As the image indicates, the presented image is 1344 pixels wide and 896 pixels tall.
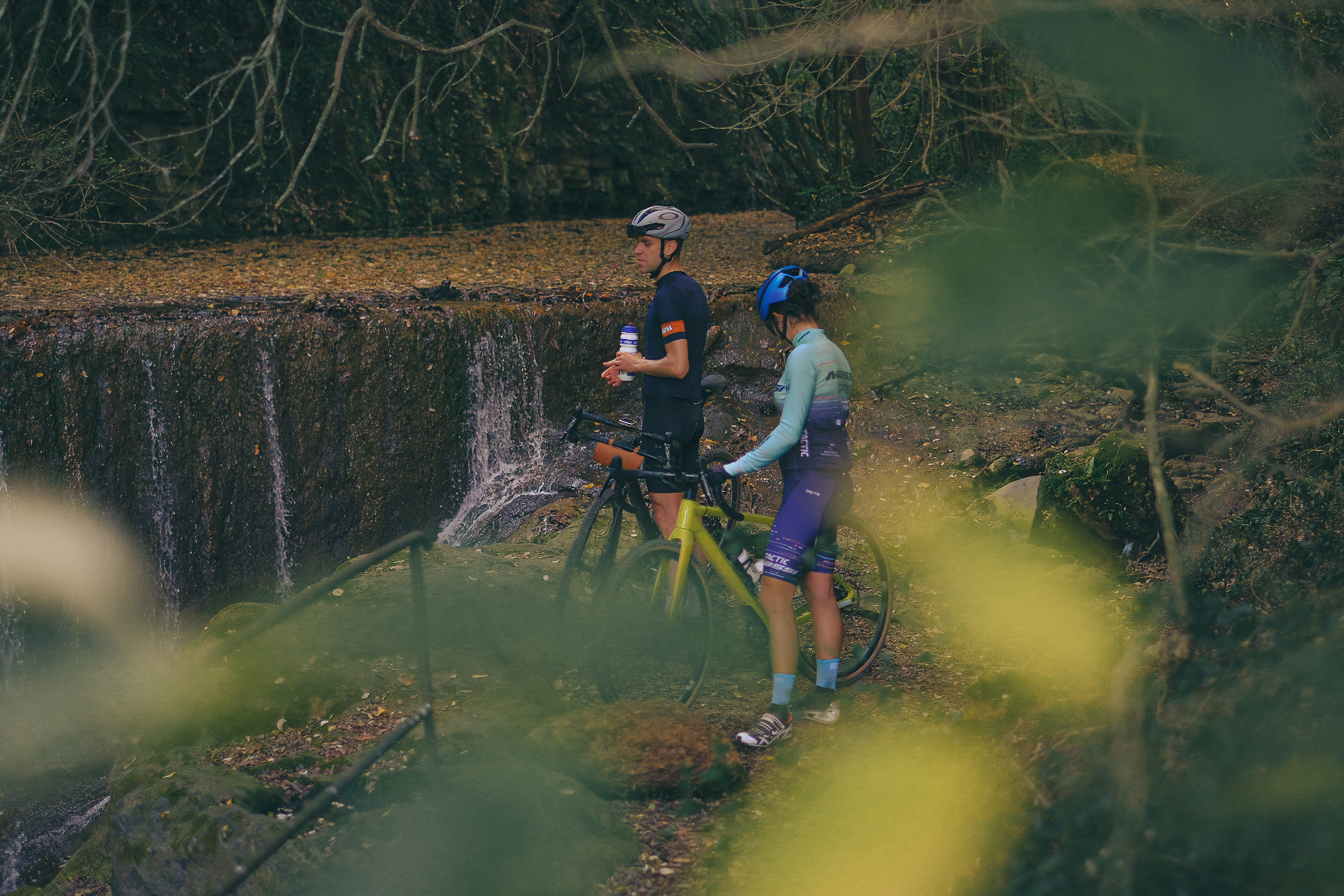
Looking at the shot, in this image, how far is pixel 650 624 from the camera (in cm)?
426

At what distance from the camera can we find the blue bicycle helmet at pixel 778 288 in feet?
13.6

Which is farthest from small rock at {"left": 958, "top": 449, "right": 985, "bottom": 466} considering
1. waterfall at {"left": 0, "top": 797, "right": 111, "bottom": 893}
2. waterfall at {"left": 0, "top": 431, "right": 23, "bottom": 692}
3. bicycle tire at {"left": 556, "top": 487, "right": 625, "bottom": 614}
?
waterfall at {"left": 0, "top": 431, "right": 23, "bottom": 692}

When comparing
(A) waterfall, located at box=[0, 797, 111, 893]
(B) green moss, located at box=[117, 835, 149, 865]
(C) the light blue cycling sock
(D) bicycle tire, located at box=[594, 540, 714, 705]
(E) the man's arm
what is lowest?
(A) waterfall, located at box=[0, 797, 111, 893]

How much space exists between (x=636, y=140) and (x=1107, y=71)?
853 centimetres

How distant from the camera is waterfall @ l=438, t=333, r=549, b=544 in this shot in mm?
8750

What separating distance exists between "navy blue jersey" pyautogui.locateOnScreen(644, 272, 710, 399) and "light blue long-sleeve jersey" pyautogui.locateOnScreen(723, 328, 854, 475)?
0.52m

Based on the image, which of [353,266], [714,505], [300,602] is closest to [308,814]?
[300,602]

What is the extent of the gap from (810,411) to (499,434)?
5.17 meters

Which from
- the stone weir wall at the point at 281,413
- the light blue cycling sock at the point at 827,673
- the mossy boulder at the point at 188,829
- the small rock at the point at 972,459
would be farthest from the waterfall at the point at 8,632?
the small rock at the point at 972,459

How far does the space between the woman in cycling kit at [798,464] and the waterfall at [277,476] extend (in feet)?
17.2

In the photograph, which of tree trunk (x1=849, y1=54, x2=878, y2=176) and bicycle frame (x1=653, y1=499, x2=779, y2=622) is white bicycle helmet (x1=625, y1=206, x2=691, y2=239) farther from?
tree trunk (x1=849, y1=54, x2=878, y2=176)

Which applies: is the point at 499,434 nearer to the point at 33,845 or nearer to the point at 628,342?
the point at 33,845

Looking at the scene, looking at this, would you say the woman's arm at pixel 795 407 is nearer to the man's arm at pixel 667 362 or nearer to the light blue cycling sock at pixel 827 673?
the man's arm at pixel 667 362

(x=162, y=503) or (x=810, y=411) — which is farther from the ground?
(x=810, y=411)
